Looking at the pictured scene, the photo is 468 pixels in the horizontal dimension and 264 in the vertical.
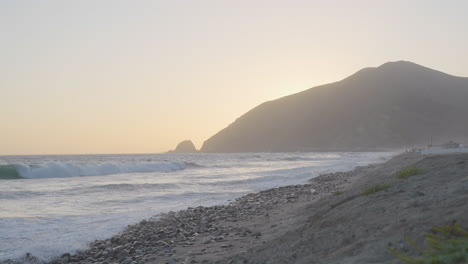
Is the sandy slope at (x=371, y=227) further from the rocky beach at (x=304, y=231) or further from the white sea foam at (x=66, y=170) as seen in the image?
the white sea foam at (x=66, y=170)

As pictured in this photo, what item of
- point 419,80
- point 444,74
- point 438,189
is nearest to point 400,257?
point 438,189

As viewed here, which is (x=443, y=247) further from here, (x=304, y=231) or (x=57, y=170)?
(x=57, y=170)

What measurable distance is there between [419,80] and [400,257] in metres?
174

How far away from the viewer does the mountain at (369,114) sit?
13975cm

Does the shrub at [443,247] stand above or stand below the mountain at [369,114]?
below

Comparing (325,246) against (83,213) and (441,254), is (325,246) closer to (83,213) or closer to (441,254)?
(441,254)

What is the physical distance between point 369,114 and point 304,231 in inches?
5827

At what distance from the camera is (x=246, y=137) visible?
185 m

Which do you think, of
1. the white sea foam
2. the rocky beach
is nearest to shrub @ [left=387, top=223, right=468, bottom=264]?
the rocky beach

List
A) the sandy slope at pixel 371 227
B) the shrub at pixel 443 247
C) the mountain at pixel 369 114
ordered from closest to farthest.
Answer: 1. the shrub at pixel 443 247
2. the sandy slope at pixel 371 227
3. the mountain at pixel 369 114

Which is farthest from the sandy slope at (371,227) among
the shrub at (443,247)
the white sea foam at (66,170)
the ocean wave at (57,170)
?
the white sea foam at (66,170)

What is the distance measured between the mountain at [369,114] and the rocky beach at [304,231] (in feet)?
424

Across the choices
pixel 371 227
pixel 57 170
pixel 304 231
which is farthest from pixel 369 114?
pixel 371 227

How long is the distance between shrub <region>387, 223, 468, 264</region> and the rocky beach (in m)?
0.19
